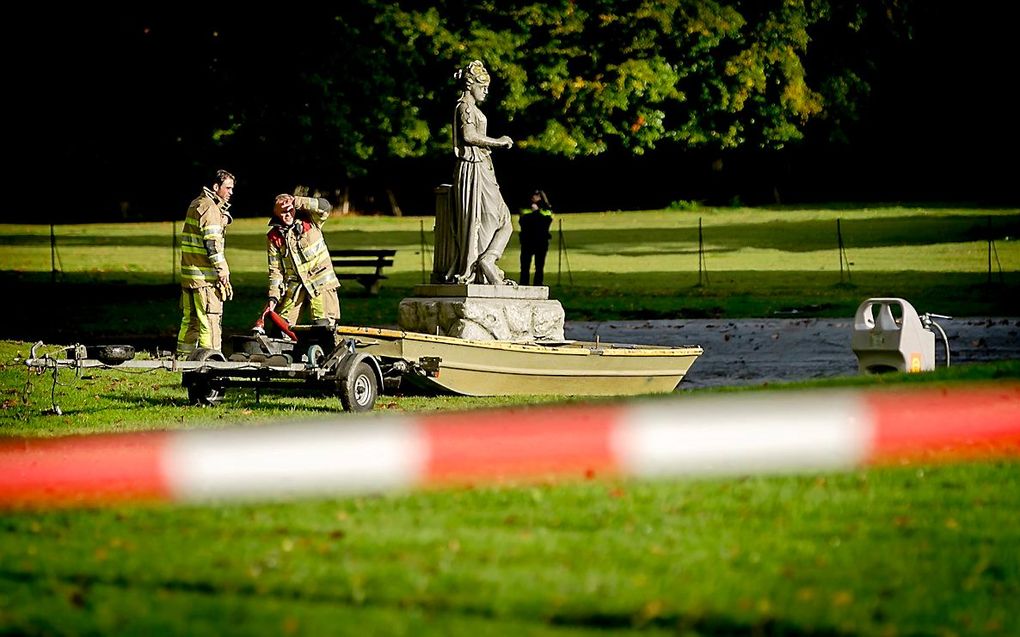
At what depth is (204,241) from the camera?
16.0m

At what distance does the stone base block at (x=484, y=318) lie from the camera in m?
17.1

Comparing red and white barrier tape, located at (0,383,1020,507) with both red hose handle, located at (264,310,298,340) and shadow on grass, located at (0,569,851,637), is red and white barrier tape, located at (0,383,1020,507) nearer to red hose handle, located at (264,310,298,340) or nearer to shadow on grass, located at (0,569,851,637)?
shadow on grass, located at (0,569,851,637)

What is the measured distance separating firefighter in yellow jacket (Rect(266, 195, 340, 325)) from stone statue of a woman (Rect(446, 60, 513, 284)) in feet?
4.93

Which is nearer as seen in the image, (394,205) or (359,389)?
(359,389)

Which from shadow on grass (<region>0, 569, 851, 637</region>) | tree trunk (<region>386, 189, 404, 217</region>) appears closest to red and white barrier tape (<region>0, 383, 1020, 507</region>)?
shadow on grass (<region>0, 569, 851, 637</region>)

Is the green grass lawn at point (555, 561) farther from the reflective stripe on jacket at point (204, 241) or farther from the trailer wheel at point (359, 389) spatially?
the reflective stripe on jacket at point (204, 241)

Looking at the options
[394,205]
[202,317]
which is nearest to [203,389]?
[202,317]

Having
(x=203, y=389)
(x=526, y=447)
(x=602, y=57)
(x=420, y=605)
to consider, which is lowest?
(x=420, y=605)

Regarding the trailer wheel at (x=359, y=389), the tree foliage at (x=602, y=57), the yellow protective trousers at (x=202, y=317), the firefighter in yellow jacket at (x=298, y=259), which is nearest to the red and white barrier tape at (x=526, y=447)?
the trailer wheel at (x=359, y=389)

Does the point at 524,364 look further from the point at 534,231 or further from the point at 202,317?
the point at 534,231

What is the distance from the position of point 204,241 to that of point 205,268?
1.18 ft

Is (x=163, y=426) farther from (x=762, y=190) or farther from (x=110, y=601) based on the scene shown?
(x=762, y=190)

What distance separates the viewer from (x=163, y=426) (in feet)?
42.0

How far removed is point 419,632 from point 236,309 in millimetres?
24280
